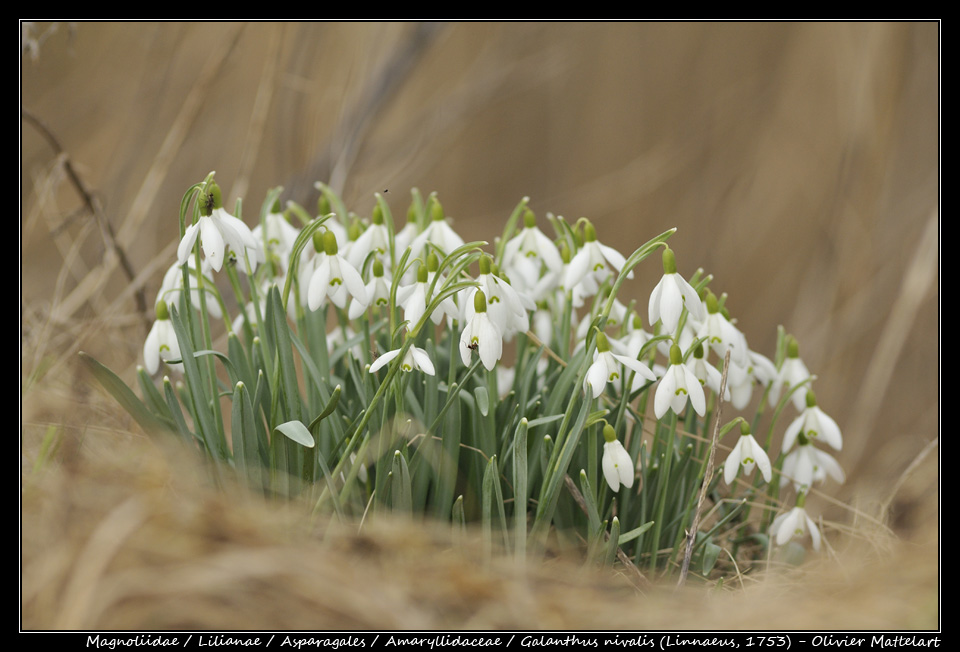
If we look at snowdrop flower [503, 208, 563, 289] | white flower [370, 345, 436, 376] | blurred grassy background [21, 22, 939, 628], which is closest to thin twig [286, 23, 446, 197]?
blurred grassy background [21, 22, 939, 628]

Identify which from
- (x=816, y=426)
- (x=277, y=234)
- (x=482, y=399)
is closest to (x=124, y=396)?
(x=277, y=234)

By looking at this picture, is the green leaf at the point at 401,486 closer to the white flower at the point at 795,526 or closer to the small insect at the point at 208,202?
the small insect at the point at 208,202

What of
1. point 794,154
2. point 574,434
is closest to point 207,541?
point 574,434

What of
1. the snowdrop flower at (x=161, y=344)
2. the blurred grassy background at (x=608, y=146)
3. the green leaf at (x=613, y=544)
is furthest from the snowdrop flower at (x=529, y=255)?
the blurred grassy background at (x=608, y=146)

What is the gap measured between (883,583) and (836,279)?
2268 millimetres

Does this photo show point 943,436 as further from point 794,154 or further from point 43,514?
point 794,154

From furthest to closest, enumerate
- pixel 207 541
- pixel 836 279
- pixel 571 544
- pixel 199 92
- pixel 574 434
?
pixel 836 279 → pixel 199 92 → pixel 571 544 → pixel 574 434 → pixel 207 541

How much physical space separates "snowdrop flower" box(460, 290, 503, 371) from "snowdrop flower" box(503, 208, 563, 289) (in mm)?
286

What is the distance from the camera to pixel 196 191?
1.01m

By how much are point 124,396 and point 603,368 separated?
64cm

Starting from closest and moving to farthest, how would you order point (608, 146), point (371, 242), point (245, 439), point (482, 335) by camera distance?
point (482, 335) → point (245, 439) → point (371, 242) → point (608, 146)

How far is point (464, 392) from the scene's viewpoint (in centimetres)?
109

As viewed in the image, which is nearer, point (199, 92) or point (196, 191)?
point (196, 191)

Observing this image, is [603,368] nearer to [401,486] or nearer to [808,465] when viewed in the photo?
[401,486]
